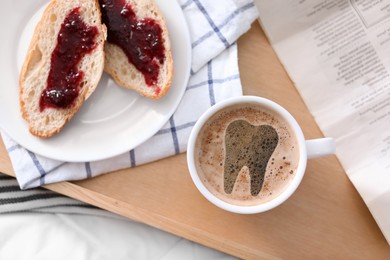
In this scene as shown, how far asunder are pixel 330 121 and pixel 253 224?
0.25 m

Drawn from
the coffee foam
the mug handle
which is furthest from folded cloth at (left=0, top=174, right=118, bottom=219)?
the mug handle

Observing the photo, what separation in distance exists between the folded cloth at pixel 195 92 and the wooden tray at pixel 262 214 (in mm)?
21

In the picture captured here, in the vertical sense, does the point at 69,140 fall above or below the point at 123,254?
above

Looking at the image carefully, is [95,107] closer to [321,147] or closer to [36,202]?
[36,202]

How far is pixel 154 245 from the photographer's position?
1127 mm

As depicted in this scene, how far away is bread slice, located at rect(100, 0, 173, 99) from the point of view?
96 centimetres

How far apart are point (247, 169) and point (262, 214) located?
0.13m

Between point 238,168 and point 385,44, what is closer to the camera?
point 238,168

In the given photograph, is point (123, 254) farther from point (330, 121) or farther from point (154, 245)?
point (330, 121)

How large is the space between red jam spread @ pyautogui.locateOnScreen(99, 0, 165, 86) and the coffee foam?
0.15 m

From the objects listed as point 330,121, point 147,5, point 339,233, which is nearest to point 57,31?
point 147,5

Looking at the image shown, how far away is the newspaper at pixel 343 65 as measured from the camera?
3.36ft

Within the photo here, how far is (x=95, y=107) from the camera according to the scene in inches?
38.9

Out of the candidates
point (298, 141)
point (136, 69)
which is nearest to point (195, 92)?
point (136, 69)
